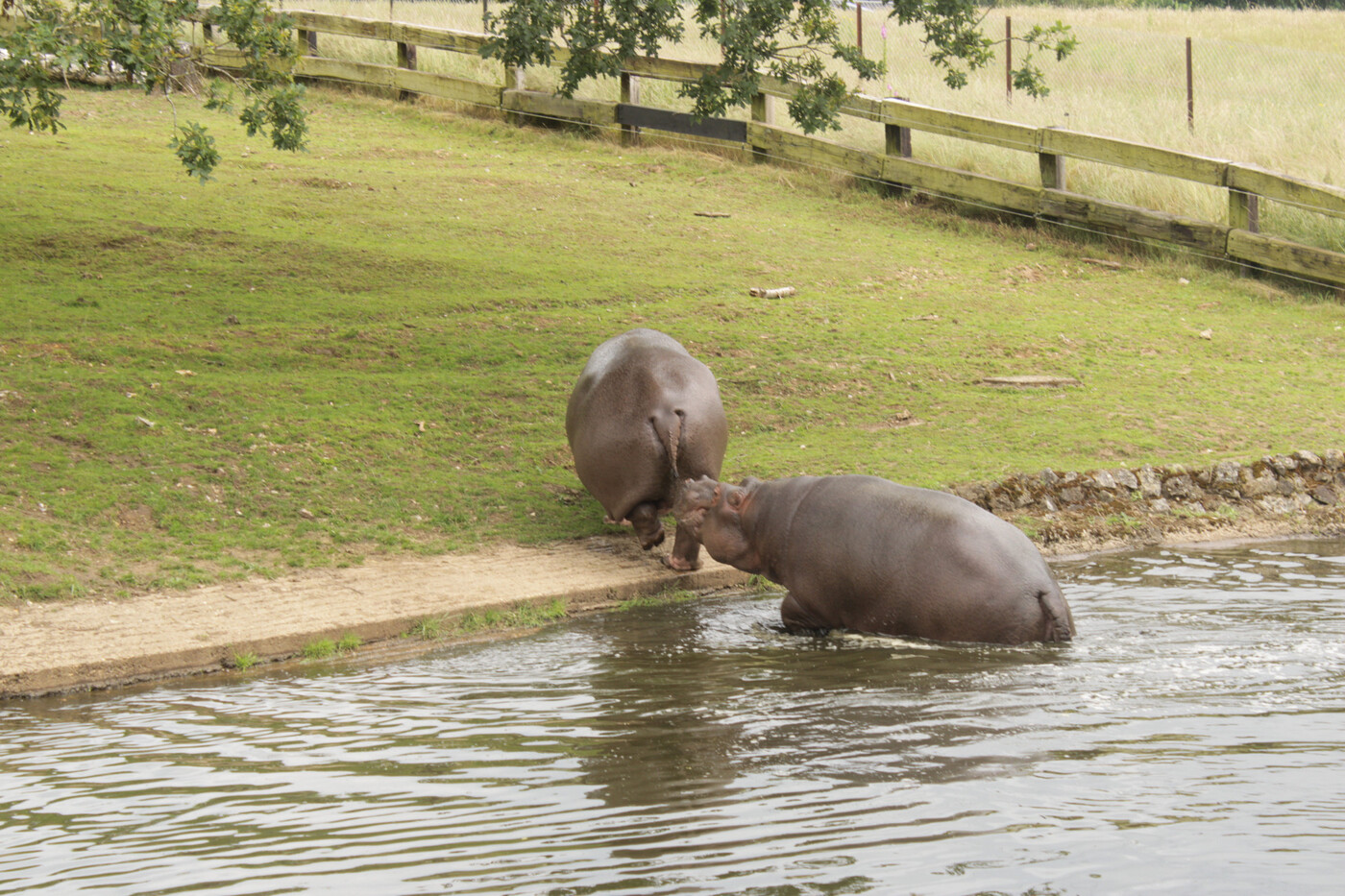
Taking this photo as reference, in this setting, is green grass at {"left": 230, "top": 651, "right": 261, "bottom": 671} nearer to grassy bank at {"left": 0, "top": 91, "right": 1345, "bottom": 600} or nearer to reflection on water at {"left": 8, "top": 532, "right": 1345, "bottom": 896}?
reflection on water at {"left": 8, "top": 532, "right": 1345, "bottom": 896}

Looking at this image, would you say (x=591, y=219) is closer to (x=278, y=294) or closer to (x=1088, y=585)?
(x=278, y=294)

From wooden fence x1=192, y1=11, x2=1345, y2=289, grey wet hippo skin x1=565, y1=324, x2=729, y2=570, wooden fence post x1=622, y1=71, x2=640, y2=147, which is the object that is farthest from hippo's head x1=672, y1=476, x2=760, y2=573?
wooden fence post x1=622, y1=71, x2=640, y2=147

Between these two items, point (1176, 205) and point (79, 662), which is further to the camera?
point (1176, 205)

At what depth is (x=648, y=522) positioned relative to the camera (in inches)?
316

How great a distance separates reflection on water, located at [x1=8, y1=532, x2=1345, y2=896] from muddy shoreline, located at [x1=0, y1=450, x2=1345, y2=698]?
0.97 feet

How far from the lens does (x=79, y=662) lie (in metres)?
6.07

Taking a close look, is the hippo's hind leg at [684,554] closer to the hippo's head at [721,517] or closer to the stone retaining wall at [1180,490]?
the hippo's head at [721,517]

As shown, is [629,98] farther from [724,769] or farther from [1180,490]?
[724,769]

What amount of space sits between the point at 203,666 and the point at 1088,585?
4886mm

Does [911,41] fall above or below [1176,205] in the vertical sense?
above

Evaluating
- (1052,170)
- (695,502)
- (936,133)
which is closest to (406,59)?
(936,133)

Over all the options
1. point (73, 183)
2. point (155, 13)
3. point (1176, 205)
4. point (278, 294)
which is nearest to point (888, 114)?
point (1176, 205)

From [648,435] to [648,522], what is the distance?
2.05 ft

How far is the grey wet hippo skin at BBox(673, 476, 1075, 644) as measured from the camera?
6.20 m
